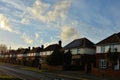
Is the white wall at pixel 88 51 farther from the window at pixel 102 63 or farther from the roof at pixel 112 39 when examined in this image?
the window at pixel 102 63

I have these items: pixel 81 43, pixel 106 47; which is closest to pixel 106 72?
pixel 106 47

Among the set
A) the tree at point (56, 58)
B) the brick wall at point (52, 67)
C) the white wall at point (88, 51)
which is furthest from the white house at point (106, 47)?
the white wall at point (88, 51)

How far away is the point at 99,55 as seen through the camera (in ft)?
206

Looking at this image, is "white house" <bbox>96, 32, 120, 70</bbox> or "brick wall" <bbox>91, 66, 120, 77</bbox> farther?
"white house" <bbox>96, 32, 120, 70</bbox>

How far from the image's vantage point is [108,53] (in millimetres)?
55781

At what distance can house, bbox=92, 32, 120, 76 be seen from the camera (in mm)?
52156

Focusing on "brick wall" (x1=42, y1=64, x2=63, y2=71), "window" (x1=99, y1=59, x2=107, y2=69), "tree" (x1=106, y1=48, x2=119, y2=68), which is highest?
"tree" (x1=106, y1=48, x2=119, y2=68)

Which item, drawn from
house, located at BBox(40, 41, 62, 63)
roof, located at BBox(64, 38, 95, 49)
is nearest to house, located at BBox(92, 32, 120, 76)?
roof, located at BBox(64, 38, 95, 49)

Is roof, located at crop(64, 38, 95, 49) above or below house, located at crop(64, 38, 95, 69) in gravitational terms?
above

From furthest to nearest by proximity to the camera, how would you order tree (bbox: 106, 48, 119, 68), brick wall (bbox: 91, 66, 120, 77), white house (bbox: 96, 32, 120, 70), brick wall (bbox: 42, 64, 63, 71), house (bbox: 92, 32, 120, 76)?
brick wall (bbox: 42, 64, 63, 71) → white house (bbox: 96, 32, 120, 70) → tree (bbox: 106, 48, 119, 68) → house (bbox: 92, 32, 120, 76) → brick wall (bbox: 91, 66, 120, 77)

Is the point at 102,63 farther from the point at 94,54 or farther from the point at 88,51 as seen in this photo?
the point at 94,54

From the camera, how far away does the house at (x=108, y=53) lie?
52.2m

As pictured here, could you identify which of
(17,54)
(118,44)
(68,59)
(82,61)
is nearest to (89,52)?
(82,61)

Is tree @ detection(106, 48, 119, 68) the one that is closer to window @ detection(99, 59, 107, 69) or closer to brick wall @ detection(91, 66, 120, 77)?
window @ detection(99, 59, 107, 69)
